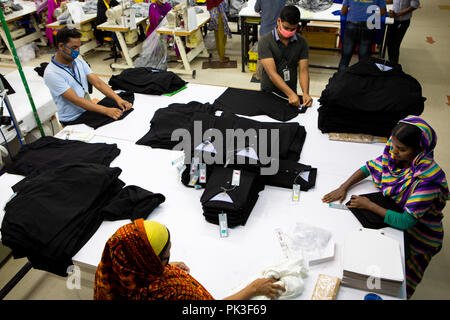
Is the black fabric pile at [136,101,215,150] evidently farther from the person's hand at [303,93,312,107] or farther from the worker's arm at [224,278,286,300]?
the worker's arm at [224,278,286,300]

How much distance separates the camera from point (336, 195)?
74.9 inches

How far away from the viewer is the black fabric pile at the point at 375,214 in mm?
1718

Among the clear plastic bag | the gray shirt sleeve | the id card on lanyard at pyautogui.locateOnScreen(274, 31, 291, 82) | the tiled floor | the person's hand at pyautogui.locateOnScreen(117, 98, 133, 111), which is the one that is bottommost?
the tiled floor

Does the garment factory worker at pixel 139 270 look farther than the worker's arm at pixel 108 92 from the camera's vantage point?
No

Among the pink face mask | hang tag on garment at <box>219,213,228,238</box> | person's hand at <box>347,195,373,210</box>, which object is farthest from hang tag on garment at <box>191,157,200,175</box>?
the pink face mask

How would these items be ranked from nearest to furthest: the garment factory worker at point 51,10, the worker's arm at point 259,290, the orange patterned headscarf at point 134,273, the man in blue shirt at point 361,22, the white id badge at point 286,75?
the orange patterned headscarf at point 134,273 → the worker's arm at point 259,290 → the white id badge at point 286,75 → the man in blue shirt at point 361,22 → the garment factory worker at point 51,10

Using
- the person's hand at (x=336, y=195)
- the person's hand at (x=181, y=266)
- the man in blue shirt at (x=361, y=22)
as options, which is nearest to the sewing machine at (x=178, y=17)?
the man in blue shirt at (x=361, y=22)

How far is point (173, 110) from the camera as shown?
269 centimetres

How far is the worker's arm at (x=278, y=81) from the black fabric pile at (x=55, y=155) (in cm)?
131

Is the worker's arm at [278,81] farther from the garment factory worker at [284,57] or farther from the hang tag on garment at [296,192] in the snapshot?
the hang tag on garment at [296,192]

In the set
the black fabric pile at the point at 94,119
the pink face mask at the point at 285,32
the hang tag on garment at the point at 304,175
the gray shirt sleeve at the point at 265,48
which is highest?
the pink face mask at the point at 285,32

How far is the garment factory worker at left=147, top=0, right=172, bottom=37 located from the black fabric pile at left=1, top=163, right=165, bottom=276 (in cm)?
396

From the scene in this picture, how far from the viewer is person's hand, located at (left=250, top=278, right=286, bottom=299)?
1.44 meters
